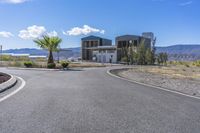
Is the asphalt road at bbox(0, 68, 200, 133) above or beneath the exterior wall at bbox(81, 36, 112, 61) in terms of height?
beneath

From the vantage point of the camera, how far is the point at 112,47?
95.0m

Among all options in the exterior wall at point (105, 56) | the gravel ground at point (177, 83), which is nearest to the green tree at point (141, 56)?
the exterior wall at point (105, 56)

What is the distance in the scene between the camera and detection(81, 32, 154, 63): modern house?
9303 cm

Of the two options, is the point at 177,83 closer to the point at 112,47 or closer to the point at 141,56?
the point at 141,56

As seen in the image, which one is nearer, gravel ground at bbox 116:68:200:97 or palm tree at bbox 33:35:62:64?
gravel ground at bbox 116:68:200:97

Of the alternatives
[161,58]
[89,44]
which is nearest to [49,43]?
[161,58]

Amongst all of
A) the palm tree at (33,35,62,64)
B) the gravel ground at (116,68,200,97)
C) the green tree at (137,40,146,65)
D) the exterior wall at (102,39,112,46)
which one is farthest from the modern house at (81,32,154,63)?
the gravel ground at (116,68,200,97)

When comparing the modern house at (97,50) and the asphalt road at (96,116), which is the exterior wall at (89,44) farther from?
the asphalt road at (96,116)

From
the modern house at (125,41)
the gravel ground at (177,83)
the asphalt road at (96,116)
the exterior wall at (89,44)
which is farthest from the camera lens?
the exterior wall at (89,44)

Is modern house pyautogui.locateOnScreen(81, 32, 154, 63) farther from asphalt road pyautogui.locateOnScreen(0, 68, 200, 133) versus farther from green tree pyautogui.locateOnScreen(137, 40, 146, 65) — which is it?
asphalt road pyautogui.locateOnScreen(0, 68, 200, 133)

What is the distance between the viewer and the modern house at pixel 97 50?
310 ft

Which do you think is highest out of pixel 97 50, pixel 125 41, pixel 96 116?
pixel 125 41

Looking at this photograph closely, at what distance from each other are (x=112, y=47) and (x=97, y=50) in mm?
7286

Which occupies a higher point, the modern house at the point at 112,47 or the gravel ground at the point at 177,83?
the modern house at the point at 112,47
